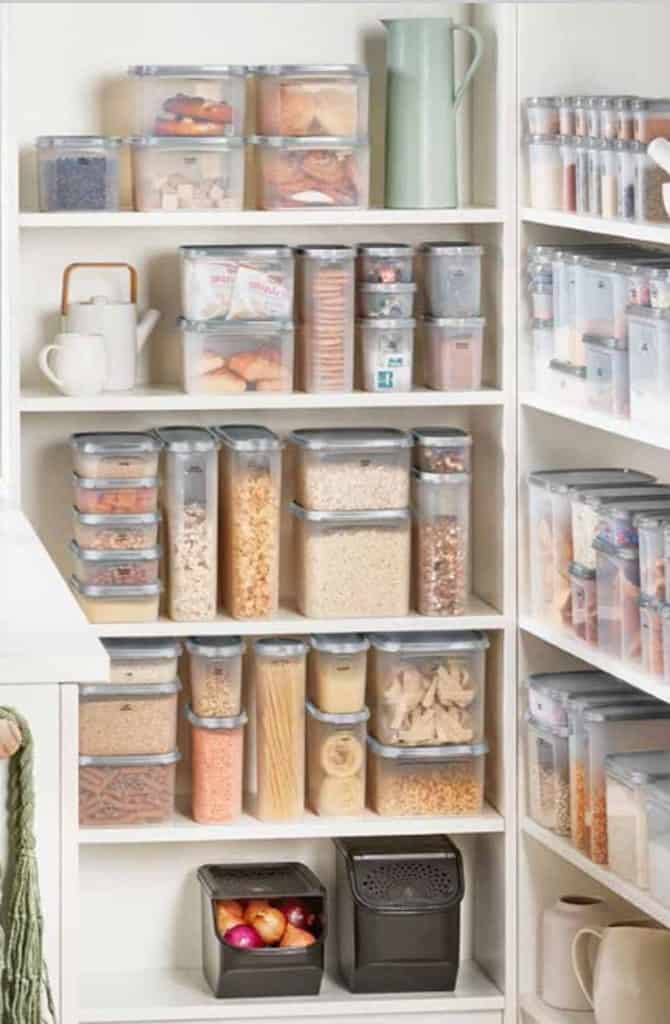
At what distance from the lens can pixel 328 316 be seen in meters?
3.67

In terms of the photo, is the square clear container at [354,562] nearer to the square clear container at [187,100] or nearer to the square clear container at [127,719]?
the square clear container at [127,719]

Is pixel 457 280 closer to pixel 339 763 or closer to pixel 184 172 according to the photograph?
pixel 184 172

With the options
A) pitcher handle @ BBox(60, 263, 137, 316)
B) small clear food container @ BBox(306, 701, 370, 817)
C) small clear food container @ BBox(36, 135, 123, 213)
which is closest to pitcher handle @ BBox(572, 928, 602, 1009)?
small clear food container @ BBox(306, 701, 370, 817)

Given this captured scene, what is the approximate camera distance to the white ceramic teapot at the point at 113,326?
3678 millimetres

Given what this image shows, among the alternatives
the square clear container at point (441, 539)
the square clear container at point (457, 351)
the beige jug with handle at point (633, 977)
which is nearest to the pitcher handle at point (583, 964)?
the beige jug with handle at point (633, 977)

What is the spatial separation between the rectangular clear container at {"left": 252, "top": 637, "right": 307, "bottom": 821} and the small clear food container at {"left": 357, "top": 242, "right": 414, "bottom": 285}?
670 millimetres

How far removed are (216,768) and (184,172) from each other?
1058 millimetres

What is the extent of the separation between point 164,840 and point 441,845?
0.52m

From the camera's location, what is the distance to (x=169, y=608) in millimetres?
3703

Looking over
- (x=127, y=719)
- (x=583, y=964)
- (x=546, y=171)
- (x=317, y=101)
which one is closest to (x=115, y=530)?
(x=127, y=719)

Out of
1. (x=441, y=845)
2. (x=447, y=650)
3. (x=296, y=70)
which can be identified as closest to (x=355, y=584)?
(x=447, y=650)

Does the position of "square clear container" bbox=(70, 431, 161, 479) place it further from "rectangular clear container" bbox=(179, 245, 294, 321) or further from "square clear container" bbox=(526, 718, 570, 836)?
"square clear container" bbox=(526, 718, 570, 836)

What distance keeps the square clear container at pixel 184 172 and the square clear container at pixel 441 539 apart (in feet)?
2.01

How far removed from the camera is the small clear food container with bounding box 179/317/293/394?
364 cm
